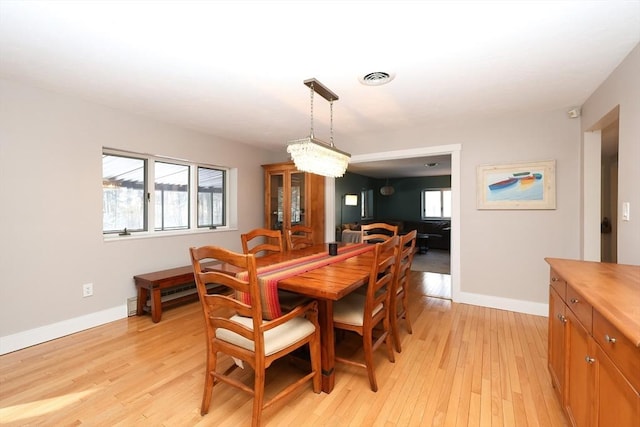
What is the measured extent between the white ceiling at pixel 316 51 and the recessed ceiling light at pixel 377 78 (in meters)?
0.07

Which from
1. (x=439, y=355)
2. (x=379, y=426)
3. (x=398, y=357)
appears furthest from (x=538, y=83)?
(x=379, y=426)

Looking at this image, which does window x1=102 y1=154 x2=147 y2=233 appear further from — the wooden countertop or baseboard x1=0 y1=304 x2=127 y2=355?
the wooden countertop

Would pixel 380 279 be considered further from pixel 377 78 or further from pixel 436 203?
pixel 436 203

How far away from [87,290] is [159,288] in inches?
25.5

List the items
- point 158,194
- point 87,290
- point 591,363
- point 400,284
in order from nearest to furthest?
1. point 591,363
2. point 400,284
3. point 87,290
4. point 158,194

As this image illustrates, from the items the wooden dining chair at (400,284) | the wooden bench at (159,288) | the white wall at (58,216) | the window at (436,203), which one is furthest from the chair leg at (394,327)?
the window at (436,203)

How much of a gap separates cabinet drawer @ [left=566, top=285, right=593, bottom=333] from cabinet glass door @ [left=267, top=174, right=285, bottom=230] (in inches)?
152

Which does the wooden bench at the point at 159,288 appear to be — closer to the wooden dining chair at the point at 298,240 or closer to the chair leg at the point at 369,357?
the wooden dining chair at the point at 298,240

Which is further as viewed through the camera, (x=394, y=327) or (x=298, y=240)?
(x=298, y=240)

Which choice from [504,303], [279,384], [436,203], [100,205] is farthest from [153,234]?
[436,203]

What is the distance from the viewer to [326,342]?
1811 mm

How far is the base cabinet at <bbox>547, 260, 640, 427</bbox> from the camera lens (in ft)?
2.87

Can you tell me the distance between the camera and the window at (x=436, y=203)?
8.88m

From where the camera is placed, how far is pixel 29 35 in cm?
174
